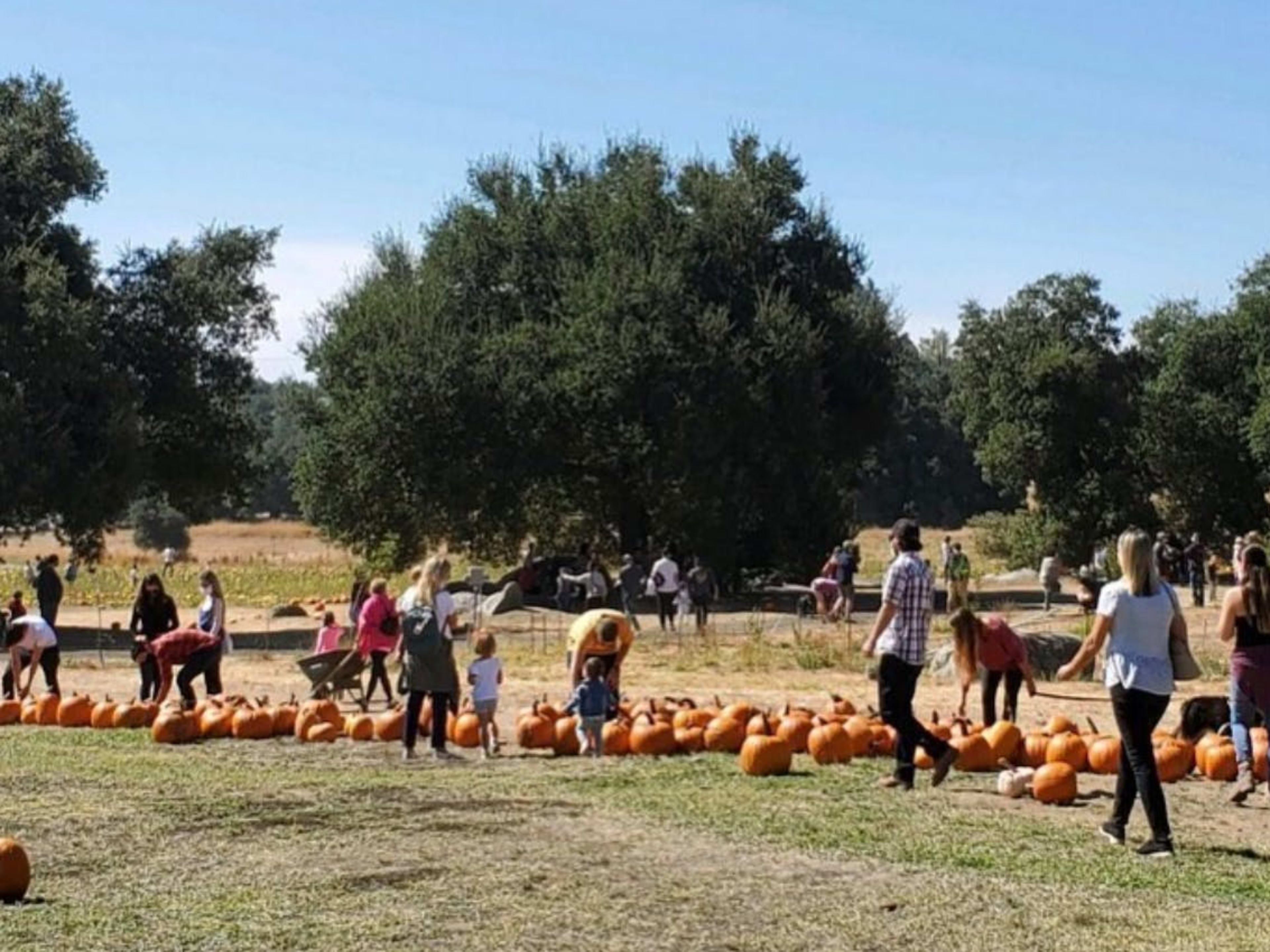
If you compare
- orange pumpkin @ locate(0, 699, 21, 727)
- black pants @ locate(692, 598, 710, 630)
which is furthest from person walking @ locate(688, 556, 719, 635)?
orange pumpkin @ locate(0, 699, 21, 727)

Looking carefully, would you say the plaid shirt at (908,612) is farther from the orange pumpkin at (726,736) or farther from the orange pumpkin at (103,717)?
the orange pumpkin at (103,717)

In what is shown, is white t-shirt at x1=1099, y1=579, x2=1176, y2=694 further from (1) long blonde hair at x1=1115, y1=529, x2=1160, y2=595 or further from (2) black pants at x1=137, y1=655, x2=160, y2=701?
(2) black pants at x1=137, y1=655, x2=160, y2=701

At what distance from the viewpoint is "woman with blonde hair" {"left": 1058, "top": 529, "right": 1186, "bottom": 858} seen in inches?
434

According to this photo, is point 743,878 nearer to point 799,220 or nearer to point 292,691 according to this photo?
point 292,691

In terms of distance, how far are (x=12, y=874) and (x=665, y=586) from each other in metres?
28.0

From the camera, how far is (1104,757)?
48.2 feet

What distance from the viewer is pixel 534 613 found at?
41219 mm

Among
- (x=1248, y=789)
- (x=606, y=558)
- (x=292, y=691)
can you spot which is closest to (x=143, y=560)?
(x=606, y=558)

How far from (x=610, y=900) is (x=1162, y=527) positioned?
57577mm

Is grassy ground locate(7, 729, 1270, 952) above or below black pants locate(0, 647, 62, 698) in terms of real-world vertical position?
below

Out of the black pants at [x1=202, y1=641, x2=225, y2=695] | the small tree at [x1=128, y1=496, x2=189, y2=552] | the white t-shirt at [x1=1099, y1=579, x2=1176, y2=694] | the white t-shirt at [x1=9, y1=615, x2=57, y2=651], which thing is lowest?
the black pants at [x1=202, y1=641, x2=225, y2=695]

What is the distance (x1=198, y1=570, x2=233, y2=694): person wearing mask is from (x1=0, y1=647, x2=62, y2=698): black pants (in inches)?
62.9

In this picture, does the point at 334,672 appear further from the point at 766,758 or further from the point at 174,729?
the point at 766,758

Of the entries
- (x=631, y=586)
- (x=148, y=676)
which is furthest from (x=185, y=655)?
(x=631, y=586)
